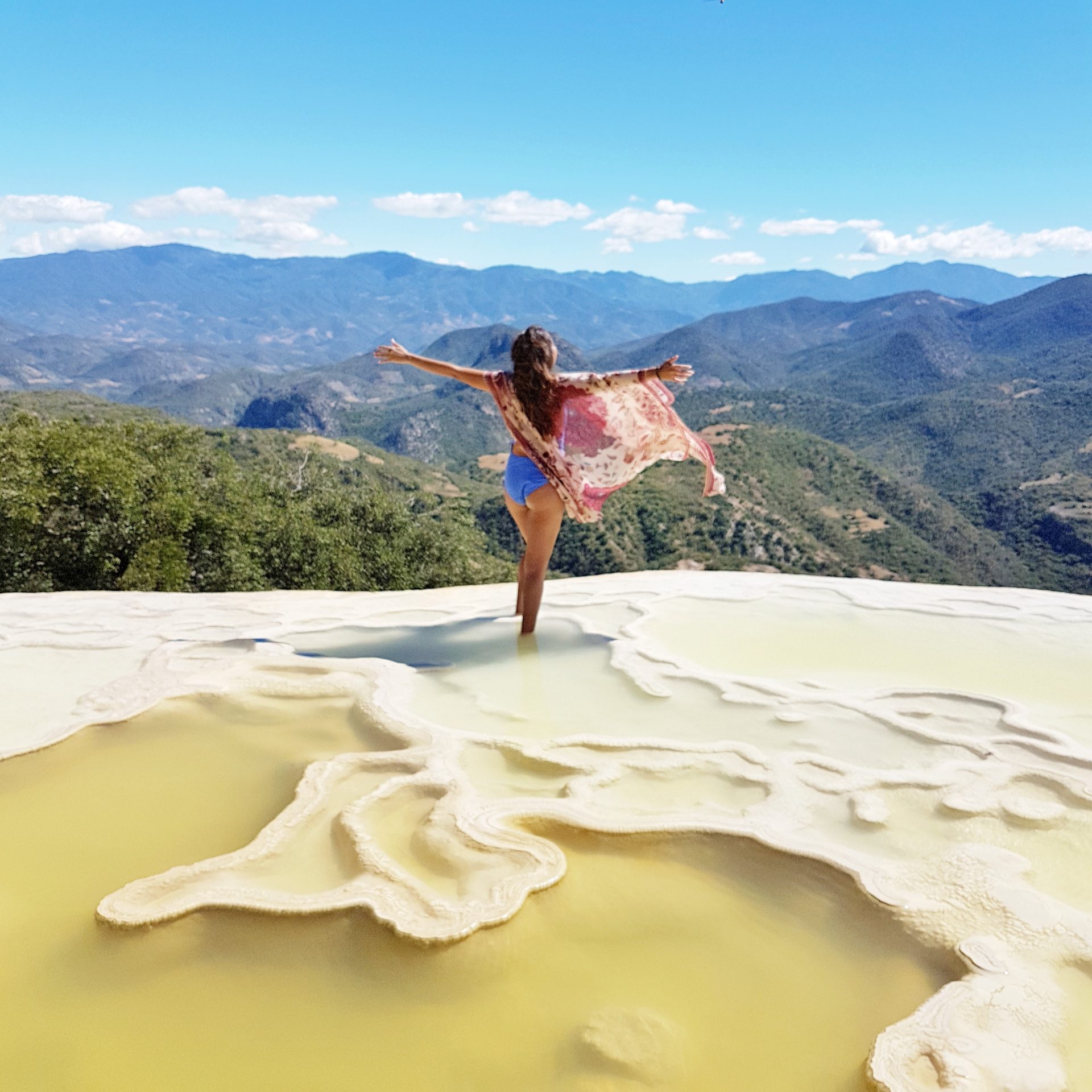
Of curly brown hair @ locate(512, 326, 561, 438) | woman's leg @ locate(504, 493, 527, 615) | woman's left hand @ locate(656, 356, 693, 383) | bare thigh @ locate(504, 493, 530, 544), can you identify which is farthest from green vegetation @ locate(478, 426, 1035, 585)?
woman's left hand @ locate(656, 356, 693, 383)

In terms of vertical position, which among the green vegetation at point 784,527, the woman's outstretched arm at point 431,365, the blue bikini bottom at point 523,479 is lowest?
the green vegetation at point 784,527

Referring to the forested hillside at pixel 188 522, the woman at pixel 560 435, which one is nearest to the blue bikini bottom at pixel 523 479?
the woman at pixel 560 435

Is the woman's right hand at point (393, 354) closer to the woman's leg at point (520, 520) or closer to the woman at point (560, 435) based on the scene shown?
the woman at point (560, 435)

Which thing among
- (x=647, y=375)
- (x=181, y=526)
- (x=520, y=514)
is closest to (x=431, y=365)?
(x=520, y=514)

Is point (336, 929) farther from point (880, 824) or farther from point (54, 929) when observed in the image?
point (880, 824)

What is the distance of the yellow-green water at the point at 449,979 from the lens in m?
2.24

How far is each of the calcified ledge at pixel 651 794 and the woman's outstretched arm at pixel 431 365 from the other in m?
1.80

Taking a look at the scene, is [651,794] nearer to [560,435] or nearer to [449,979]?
[449,979]

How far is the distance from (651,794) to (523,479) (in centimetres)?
267

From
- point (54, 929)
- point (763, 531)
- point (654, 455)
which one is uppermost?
point (654, 455)

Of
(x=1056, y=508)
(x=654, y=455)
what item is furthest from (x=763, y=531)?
(x=654, y=455)

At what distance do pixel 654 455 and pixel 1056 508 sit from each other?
9683 cm

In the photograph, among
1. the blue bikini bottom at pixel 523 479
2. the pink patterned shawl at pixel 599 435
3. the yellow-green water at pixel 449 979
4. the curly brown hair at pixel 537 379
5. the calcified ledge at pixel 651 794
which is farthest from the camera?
the blue bikini bottom at pixel 523 479

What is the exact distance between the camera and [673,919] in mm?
2893
